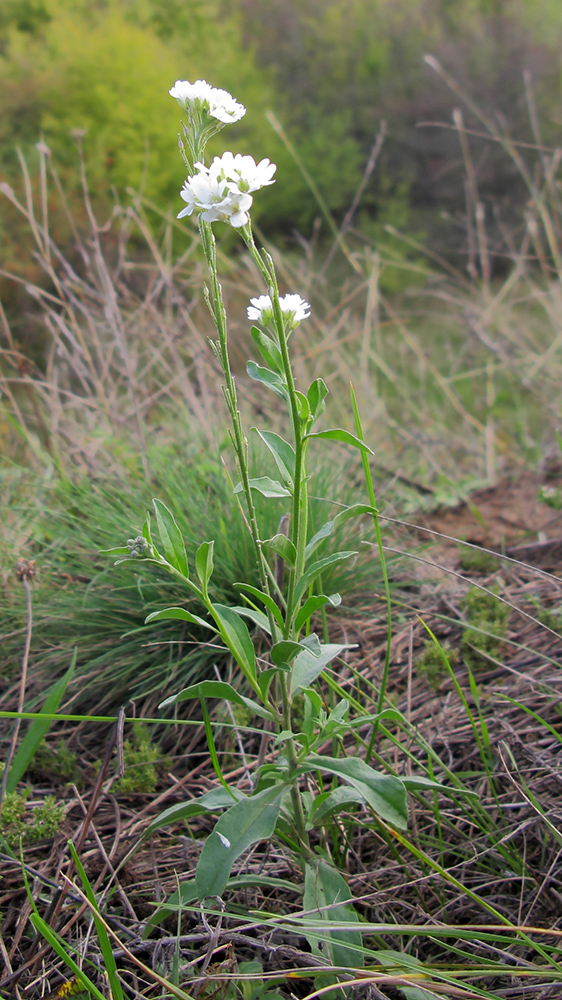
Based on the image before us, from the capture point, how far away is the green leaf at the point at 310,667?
2.94ft

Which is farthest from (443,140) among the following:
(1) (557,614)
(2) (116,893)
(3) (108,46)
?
(2) (116,893)

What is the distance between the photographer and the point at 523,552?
1812 mm

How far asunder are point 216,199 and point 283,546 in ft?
1.38

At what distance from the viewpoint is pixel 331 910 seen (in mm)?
849

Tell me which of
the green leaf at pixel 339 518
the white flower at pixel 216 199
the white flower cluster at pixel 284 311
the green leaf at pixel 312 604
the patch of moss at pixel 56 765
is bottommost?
the patch of moss at pixel 56 765

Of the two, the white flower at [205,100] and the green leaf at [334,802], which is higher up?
the white flower at [205,100]

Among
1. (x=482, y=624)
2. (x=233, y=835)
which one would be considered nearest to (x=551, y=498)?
(x=482, y=624)

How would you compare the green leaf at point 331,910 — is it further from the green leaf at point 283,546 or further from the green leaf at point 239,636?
the green leaf at point 283,546

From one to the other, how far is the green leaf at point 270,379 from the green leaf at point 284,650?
31 cm

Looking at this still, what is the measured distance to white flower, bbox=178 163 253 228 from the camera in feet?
2.29

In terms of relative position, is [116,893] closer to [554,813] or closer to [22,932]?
[22,932]

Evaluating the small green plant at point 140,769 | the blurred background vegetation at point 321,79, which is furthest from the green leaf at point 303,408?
the blurred background vegetation at point 321,79

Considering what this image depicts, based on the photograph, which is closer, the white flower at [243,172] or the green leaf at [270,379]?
the white flower at [243,172]

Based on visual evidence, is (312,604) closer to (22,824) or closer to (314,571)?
(314,571)
